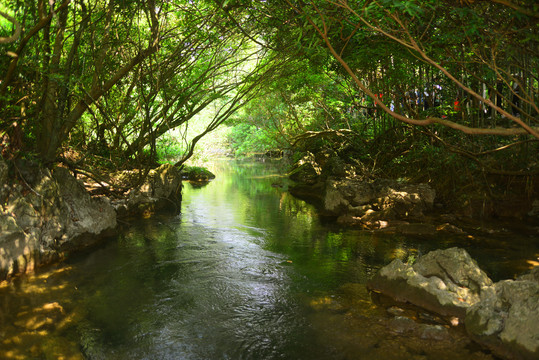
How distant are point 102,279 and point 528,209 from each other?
9.36m

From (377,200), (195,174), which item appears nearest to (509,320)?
(377,200)

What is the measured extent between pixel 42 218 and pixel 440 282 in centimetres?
593

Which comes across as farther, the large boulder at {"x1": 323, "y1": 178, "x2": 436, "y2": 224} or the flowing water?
the large boulder at {"x1": 323, "y1": 178, "x2": 436, "y2": 224}

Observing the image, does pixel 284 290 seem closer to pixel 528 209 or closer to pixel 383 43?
pixel 383 43

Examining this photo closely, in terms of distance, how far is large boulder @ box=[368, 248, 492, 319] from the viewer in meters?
4.96

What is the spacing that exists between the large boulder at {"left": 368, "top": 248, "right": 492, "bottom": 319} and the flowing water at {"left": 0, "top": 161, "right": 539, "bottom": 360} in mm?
296

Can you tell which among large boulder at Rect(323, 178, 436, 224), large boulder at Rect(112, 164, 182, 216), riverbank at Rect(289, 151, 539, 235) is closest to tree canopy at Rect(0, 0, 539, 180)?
large boulder at Rect(112, 164, 182, 216)

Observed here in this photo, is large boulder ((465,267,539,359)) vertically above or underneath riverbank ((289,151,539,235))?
underneath

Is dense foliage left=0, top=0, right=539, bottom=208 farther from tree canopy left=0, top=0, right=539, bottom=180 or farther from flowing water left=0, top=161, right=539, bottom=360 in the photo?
flowing water left=0, top=161, right=539, bottom=360

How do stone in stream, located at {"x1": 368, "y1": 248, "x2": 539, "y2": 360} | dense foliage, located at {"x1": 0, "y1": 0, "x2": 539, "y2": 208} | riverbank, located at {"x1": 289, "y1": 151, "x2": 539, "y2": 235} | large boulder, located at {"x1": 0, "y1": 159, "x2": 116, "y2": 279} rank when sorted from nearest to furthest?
stone in stream, located at {"x1": 368, "y1": 248, "x2": 539, "y2": 360}, dense foliage, located at {"x1": 0, "y1": 0, "x2": 539, "y2": 208}, large boulder, located at {"x1": 0, "y1": 159, "x2": 116, "y2": 279}, riverbank, located at {"x1": 289, "y1": 151, "x2": 539, "y2": 235}

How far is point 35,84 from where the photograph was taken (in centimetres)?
705

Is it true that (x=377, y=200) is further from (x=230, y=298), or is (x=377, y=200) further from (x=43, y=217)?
(x=43, y=217)

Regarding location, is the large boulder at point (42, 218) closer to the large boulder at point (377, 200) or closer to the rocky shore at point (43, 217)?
the rocky shore at point (43, 217)

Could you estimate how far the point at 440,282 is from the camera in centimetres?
520
